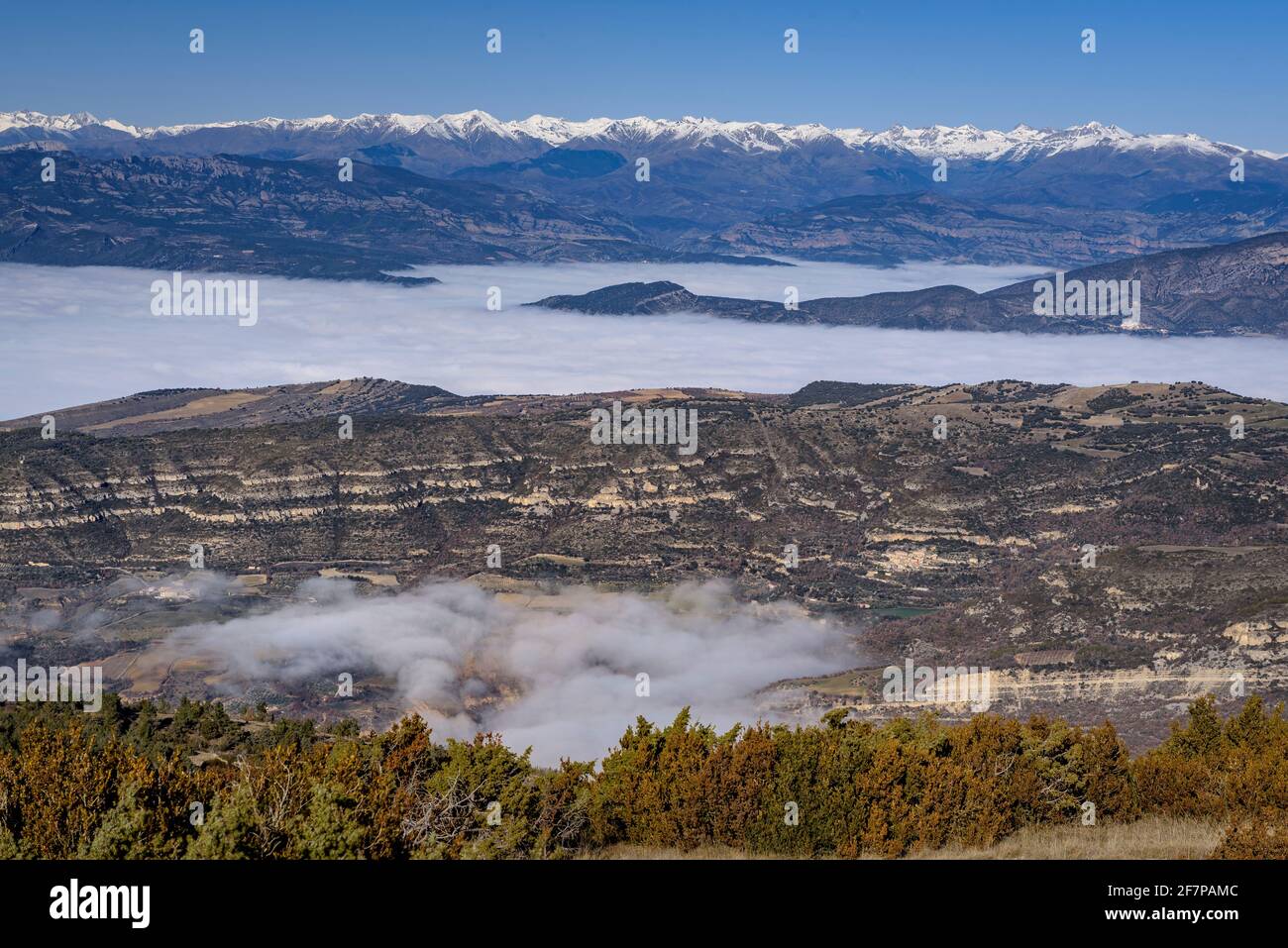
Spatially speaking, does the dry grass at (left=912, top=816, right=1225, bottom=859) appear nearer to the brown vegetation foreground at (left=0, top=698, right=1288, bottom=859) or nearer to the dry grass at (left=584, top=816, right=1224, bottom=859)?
the dry grass at (left=584, top=816, right=1224, bottom=859)

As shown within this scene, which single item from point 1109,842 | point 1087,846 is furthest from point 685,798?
point 1109,842

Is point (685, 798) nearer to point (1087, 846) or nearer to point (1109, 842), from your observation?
point (1087, 846)

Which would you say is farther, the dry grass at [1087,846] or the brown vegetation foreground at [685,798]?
the dry grass at [1087,846]

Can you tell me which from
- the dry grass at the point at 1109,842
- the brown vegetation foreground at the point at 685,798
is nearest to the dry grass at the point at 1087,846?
the dry grass at the point at 1109,842

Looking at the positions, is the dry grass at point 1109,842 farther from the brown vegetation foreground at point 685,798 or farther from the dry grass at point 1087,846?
the brown vegetation foreground at point 685,798
